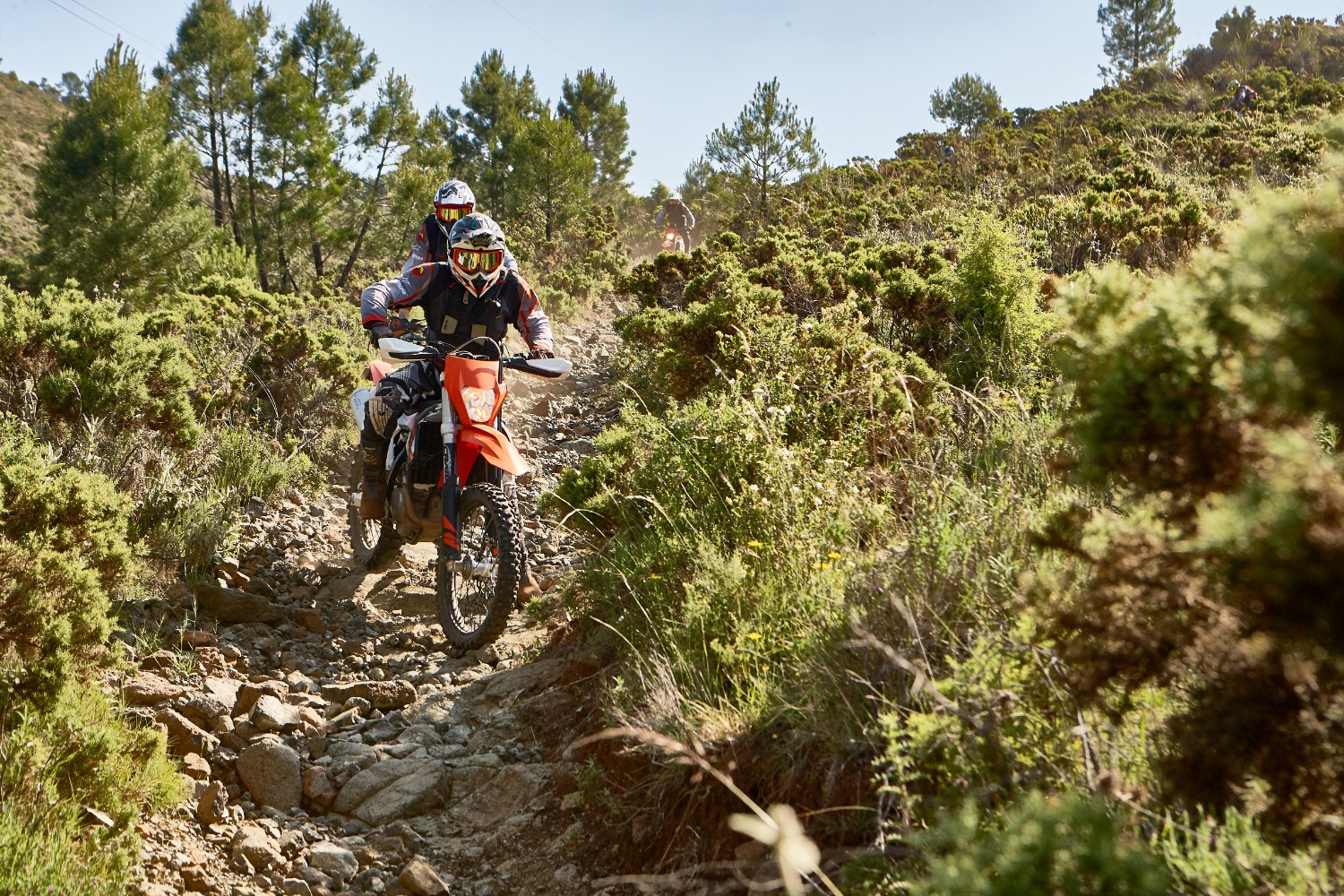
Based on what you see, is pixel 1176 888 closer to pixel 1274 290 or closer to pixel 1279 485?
pixel 1279 485

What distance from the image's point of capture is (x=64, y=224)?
2067cm

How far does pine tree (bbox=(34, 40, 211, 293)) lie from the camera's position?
67.6 feet

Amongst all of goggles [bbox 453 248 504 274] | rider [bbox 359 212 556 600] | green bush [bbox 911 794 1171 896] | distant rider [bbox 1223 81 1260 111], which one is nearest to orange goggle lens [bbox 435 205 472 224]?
rider [bbox 359 212 556 600]

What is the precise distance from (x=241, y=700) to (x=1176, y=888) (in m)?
3.71

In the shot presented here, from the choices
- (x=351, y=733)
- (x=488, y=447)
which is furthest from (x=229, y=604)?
(x=488, y=447)

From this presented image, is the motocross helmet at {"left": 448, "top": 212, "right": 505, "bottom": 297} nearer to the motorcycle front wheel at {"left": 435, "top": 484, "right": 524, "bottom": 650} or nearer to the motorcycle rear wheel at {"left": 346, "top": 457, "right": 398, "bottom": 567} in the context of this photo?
the motorcycle front wheel at {"left": 435, "top": 484, "right": 524, "bottom": 650}

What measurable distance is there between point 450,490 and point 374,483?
1.15 m

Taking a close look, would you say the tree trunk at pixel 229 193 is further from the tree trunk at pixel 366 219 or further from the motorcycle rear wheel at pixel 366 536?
the motorcycle rear wheel at pixel 366 536

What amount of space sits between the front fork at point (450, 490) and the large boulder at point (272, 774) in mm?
1341

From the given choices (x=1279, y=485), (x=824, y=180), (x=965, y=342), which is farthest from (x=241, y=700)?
(x=824, y=180)

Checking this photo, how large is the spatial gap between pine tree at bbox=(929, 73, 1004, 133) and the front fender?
35113 millimetres

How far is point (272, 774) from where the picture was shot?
3.70m

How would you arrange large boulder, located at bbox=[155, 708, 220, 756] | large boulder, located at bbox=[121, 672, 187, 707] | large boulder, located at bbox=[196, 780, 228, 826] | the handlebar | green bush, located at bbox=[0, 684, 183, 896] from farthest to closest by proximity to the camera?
the handlebar → large boulder, located at bbox=[121, 672, 187, 707] → large boulder, located at bbox=[155, 708, 220, 756] → large boulder, located at bbox=[196, 780, 228, 826] → green bush, located at bbox=[0, 684, 183, 896]

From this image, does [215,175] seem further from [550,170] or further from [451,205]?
[451,205]
